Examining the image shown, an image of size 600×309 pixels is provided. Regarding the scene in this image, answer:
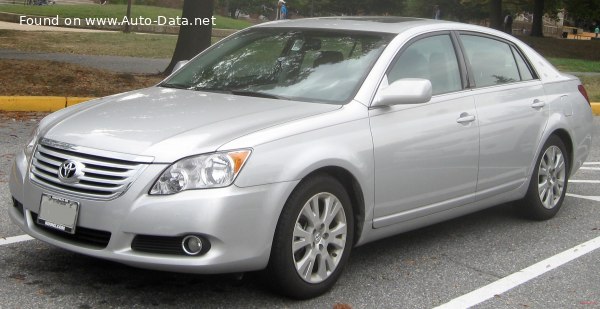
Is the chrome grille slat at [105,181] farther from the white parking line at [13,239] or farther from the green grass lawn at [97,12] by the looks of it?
the green grass lawn at [97,12]

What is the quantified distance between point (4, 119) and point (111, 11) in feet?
90.9

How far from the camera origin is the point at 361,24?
5.89m

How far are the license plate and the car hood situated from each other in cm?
31

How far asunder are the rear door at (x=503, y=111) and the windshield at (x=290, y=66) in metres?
0.91

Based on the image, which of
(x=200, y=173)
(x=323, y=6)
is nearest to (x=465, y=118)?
(x=200, y=173)

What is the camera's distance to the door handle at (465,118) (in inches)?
221

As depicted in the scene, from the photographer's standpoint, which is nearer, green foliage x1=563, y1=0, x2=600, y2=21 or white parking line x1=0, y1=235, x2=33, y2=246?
white parking line x1=0, y1=235, x2=33, y2=246

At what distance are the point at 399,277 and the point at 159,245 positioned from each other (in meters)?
1.61

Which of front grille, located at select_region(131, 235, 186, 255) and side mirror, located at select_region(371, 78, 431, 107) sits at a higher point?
side mirror, located at select_region(371, 78, 431, 107)

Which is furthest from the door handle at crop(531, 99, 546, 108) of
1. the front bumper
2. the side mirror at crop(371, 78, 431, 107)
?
the front bumper

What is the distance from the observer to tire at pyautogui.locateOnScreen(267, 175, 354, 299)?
174 inches

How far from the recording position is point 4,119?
34.7 feet

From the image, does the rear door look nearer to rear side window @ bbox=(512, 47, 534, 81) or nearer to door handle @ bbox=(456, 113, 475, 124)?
rear side window @ bbox=(512, 47, 534, 81)

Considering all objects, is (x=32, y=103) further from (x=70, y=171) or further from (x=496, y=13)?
(x=496, y=13)
